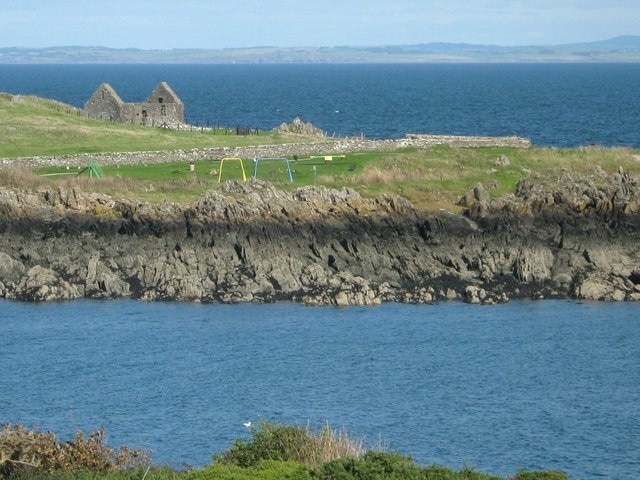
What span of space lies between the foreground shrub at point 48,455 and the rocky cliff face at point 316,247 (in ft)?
86.3

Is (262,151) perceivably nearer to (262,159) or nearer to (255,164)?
(262,159)

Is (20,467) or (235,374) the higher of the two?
(20,467)

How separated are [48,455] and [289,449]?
5810 millimetres

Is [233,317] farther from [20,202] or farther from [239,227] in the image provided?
[20,202]

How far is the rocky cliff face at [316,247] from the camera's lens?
6038 cm

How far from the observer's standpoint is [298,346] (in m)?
A: 52.8

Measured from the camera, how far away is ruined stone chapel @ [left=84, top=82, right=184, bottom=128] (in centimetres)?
10194

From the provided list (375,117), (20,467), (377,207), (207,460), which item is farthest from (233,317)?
(375,117)

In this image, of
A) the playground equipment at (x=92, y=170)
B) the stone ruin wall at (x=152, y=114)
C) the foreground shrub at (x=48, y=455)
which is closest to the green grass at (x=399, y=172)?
the playground equipment at (x=92, y=170)

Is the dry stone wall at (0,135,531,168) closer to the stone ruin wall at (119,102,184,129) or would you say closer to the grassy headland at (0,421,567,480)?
the stone ruin wall at (119,102,184,129)

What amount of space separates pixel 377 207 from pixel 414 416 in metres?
23.0

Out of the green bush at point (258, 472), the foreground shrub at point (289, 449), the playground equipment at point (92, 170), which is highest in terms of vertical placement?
the green bush at point (258, 472)

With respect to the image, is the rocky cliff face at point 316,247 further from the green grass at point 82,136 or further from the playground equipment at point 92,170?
the green grass at point 82,136

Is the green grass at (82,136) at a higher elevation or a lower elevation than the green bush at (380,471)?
lower
